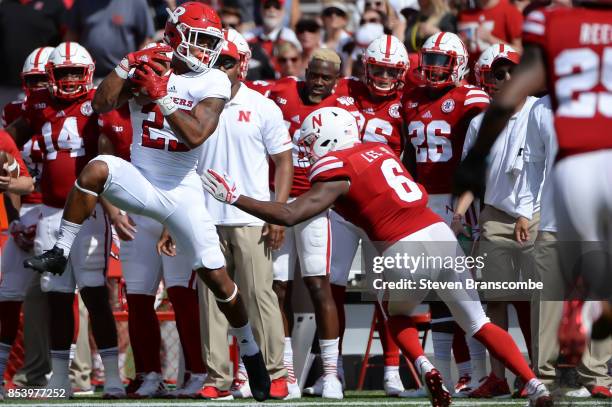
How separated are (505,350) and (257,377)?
1458 millimetres

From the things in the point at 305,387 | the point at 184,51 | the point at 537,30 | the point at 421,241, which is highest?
the point at 537,30

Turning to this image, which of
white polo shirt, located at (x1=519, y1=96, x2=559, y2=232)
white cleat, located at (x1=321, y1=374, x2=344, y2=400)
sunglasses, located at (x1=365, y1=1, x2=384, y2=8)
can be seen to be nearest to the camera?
white polo shirt, located at (x1=519, y1=96, x2=559, y2=232)

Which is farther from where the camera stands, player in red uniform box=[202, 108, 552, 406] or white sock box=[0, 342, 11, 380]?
white sock box=[0, 342, 11, 380]

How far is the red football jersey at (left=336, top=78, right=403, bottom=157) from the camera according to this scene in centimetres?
850

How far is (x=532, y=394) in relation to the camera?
626cm

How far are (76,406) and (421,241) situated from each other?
223 centimetres

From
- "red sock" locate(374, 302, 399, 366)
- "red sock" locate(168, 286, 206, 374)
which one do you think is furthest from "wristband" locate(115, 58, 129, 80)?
"red sock" locate(374, 302, 399, 366)

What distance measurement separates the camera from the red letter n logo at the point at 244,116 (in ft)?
26.8

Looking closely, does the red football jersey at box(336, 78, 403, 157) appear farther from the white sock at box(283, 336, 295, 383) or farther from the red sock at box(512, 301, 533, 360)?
the white sock at box(283, 336, 295, 383)

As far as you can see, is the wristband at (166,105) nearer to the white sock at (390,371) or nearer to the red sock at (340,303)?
the red sock at (340,303)

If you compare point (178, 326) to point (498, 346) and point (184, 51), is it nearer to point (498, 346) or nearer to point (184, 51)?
point (184, 51)

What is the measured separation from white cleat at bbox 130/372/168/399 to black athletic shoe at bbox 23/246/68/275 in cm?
170

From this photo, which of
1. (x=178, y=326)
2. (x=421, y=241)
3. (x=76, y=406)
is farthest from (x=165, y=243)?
(x=421, y=241)

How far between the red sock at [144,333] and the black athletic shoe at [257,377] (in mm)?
1290
